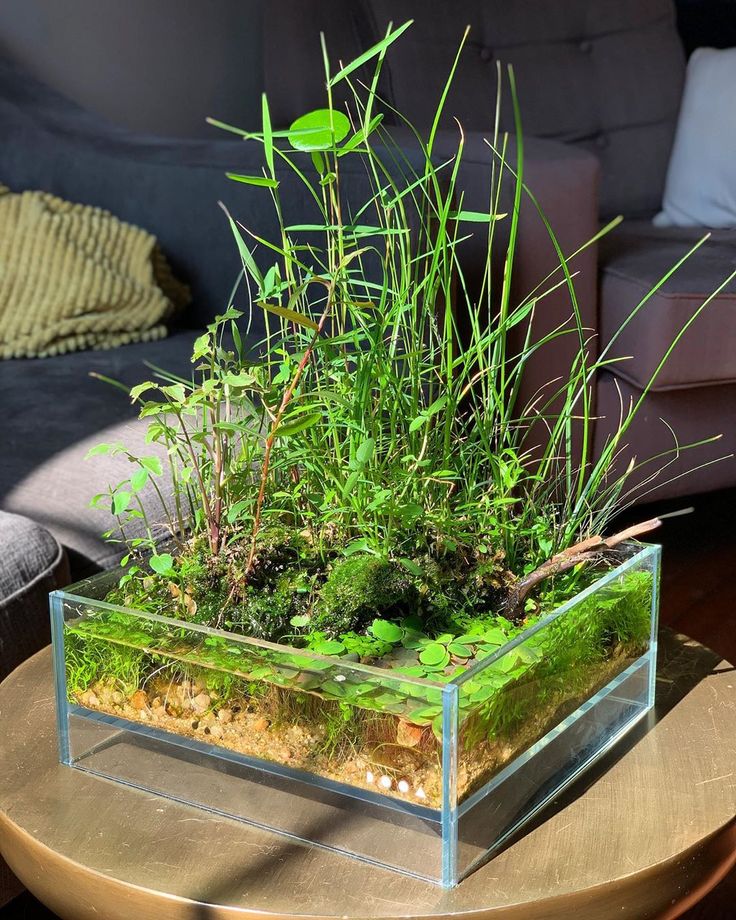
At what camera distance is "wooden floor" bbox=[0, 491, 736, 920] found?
66.7 inches

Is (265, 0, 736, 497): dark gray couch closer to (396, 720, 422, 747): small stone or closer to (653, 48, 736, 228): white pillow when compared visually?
(653, 48, 736, 228): white pillow

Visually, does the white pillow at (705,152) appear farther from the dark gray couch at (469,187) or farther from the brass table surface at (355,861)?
the brass table surface at (355,861)

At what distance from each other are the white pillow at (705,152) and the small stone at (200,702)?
1.75 meters

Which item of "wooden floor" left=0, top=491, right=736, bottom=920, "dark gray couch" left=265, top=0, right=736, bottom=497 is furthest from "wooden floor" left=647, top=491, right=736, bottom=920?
"dark gray couch" left=265, top=0, right=736, bottom=497

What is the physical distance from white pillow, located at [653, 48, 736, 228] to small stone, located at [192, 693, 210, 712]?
1750 mm

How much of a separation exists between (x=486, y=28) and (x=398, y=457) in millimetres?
1637

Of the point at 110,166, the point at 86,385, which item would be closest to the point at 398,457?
the point at 86,385

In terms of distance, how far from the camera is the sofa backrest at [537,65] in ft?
6.61

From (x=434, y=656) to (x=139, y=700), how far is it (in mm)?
178

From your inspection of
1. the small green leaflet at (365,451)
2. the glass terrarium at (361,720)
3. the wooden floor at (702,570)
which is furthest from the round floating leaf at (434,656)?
the wooden floor at (702,570)

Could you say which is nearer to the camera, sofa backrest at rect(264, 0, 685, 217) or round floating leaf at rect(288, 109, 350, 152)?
round floating leaf at rect(288, 109, 350, 152)

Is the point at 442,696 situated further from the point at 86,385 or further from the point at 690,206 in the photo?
the point at 690,206

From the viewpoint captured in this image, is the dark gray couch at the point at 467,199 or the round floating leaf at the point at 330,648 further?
the dark gray couch at the point at 467,199

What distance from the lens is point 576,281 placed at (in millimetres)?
1576
